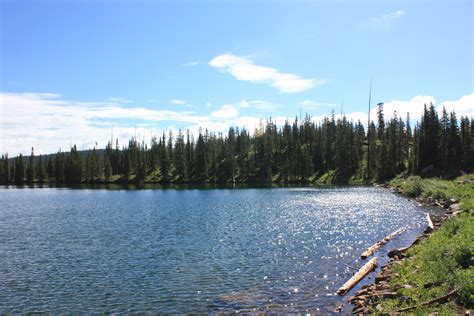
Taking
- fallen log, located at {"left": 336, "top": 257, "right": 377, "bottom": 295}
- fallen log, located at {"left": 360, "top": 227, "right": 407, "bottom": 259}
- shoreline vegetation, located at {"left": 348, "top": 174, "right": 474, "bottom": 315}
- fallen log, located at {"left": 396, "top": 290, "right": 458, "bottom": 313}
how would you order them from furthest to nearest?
fallen log, located at {"left": 360, "top": 227, "right": 407, "bottom": 259} < fallen log, located at {"left": 336, "top": 257, "right": 377, "bottom": 295} < fallen log, located at {"left": 396, "top": 290, "right": 458, "bottom": 313} < shoreline vegetation, located at {"left": 348, "top": 174, "right": 474, "bottom": 315}

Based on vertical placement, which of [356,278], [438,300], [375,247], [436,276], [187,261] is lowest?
[187,261]

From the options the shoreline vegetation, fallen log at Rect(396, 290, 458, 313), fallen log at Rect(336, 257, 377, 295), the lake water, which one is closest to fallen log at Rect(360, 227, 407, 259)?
the lake water

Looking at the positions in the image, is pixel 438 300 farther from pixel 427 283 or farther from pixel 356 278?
pixel 356 278

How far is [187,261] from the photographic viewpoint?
3084cm

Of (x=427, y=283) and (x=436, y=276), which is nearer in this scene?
(x=427, y=283)

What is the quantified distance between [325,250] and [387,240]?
6974 millimetres

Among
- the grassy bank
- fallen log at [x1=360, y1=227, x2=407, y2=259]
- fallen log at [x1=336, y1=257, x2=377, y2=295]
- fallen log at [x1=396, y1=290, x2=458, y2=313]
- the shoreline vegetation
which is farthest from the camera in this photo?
fallen log at [x1=360, y1=227, x2=407, y2=259]

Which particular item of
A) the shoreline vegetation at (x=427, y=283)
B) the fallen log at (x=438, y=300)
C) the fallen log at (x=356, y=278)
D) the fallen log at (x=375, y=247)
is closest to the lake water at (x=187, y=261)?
the fallen log at (x=375, y=247)

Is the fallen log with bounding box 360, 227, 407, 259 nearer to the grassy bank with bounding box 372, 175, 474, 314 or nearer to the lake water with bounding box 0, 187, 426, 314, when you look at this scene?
the lake water with bounding box 0, 187, 426, 314

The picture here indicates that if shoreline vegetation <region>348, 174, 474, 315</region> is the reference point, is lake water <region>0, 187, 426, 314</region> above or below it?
below

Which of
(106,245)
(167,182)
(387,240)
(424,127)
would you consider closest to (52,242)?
(106,245)

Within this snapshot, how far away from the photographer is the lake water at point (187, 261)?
71.0 ft

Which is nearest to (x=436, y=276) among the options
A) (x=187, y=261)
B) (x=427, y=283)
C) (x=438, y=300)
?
(x=427, y=283)

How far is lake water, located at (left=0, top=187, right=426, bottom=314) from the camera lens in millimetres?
21641
